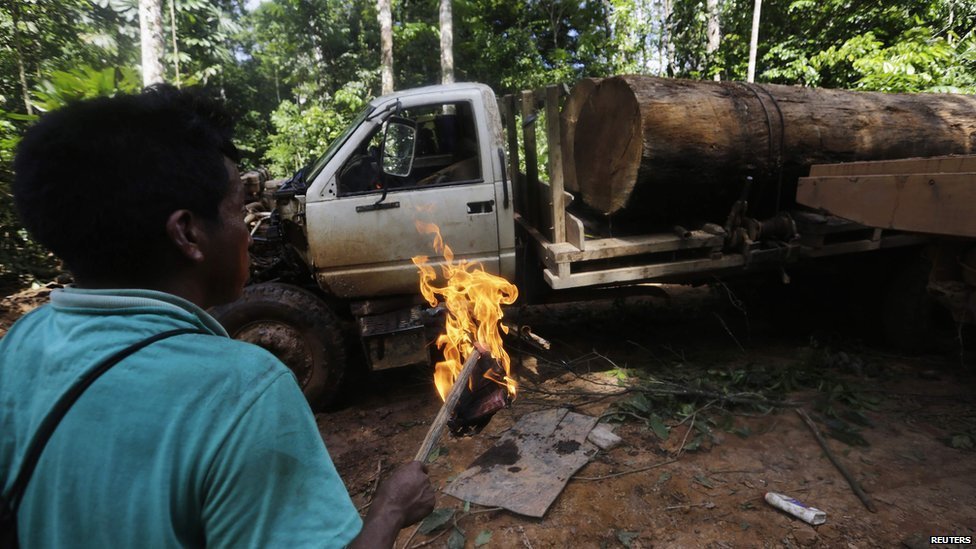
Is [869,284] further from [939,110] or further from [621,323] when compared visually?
[621,323]

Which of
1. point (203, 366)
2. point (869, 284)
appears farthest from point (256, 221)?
point (869, 284)

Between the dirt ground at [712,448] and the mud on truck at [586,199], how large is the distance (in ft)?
2.68

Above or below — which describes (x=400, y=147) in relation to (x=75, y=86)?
below

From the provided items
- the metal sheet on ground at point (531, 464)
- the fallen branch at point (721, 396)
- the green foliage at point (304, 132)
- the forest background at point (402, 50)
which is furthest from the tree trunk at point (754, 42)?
the green foliage at point (304, 132)

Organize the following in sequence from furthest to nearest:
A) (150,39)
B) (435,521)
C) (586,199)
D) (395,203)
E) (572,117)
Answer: (150,39) → (572,117) → (586,199) → (395,203) → (435,521)

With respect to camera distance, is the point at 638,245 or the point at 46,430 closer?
the point at 46,430

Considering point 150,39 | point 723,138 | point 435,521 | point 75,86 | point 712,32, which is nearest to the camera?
point 435,521

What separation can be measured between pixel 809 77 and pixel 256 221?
377 inches

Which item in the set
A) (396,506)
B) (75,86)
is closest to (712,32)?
(75,86)

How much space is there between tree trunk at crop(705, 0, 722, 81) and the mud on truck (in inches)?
298

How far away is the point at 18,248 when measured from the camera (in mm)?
6285

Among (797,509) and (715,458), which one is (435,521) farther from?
(797,509)

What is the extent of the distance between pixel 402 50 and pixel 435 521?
18083mm

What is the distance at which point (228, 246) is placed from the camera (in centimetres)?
94
